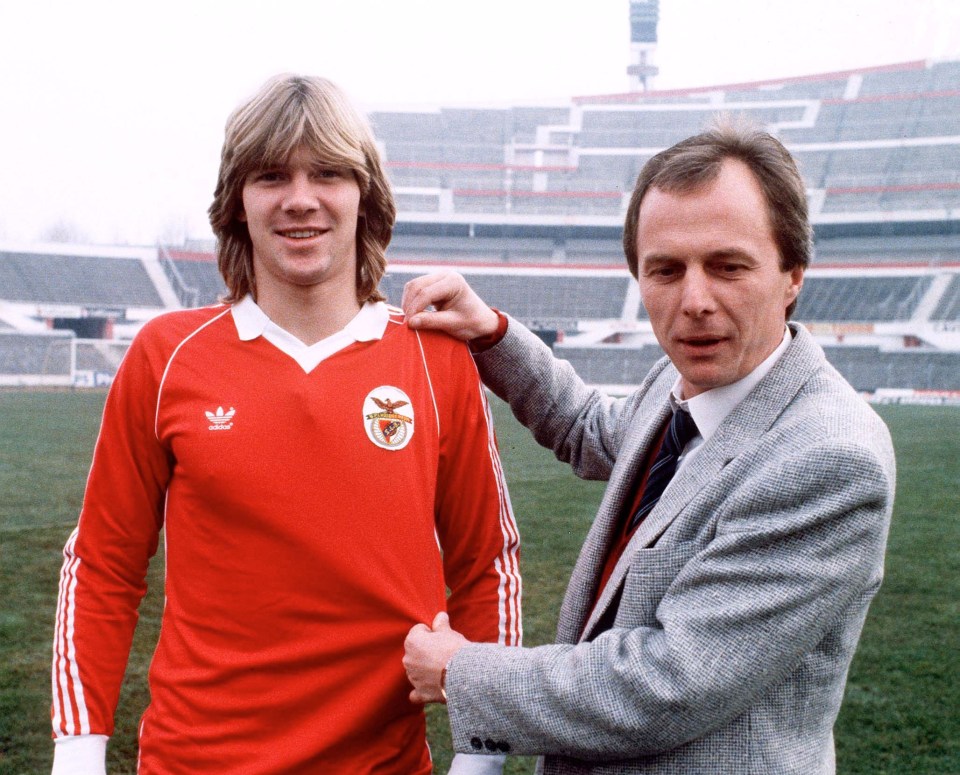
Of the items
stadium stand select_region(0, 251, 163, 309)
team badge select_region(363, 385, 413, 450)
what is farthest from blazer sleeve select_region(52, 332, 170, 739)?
stadium stand select_region(0, 251, 163, 309)

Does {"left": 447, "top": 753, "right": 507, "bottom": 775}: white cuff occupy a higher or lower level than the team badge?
lower

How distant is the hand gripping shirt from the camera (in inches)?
60.1

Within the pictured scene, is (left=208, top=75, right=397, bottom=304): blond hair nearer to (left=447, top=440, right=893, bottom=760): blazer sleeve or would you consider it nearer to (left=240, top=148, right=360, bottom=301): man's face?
(left=240, top=148, right=360, bottom=301): man's face

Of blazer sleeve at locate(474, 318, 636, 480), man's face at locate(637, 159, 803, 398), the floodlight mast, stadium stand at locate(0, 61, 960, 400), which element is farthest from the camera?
the floodlight mast

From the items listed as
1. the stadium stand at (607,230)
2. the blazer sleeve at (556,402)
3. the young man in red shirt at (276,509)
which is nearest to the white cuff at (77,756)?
the young man in red shirt at (276,509)

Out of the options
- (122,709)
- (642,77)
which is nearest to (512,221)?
(642,77)

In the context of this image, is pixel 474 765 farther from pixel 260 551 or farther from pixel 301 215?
pixel 301 215

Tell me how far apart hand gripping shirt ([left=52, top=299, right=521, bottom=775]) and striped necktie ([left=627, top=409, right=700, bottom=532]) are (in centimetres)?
33

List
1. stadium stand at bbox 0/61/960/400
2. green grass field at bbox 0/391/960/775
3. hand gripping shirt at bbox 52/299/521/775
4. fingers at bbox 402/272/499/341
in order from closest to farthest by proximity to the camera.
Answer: hand gripping shirt at bbox 52/299/521/775 < fingers at bbox 402/272/499/341 < green grass field at bbox 0/391/960/775 < stadium stand at bbox 0/61/960/400

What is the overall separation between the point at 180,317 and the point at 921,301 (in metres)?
35.4

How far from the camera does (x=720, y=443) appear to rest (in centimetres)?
145

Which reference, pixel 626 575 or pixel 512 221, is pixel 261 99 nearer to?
pixel 626 575

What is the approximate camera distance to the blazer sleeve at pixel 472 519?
1.69m

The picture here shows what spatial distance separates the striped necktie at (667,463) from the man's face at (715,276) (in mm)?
125
